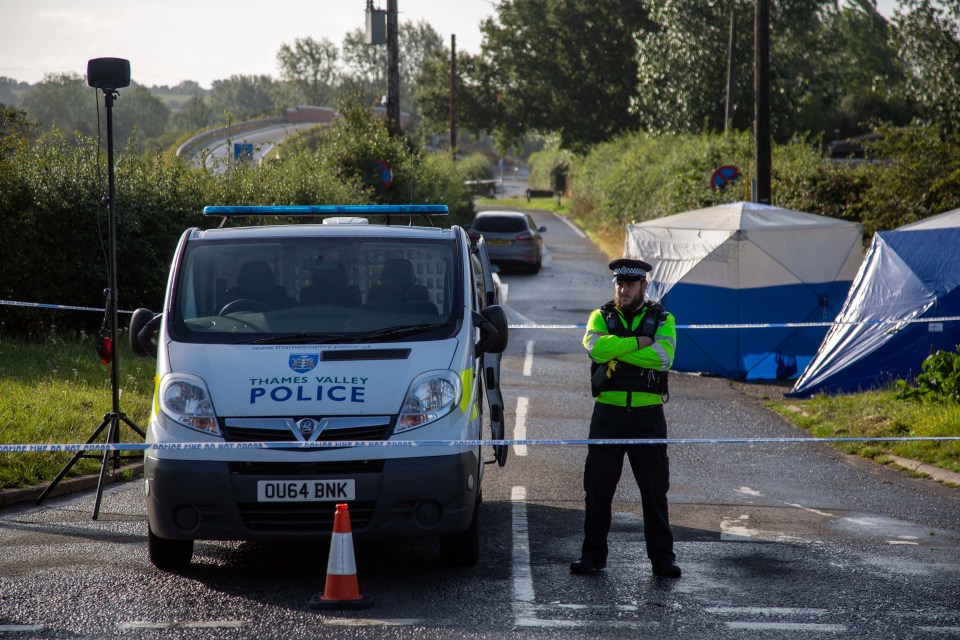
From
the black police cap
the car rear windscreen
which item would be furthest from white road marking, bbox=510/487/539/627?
the car rear windscreen

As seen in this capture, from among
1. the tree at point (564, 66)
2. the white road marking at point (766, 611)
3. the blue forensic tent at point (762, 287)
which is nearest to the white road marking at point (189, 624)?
the white road marking at point (766, 611)

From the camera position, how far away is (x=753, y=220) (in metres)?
16.1

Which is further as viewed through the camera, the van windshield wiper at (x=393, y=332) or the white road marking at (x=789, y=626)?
the van windshield wiper at (x=393, y=332)

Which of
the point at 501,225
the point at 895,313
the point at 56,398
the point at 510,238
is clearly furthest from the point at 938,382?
the point at 501,225

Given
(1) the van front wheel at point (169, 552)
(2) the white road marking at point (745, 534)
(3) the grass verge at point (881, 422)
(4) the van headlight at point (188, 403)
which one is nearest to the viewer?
(4) the van headlight at point (188, 403)

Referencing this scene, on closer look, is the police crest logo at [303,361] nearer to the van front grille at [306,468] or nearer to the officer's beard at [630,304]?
the van front grille at [306,468]

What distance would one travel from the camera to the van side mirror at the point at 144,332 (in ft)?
23.1

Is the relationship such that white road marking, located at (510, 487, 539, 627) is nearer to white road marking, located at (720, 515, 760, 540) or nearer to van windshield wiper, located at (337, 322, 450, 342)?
white road marking, located at (720, 515, 760, 540)

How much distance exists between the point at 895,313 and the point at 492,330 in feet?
25.9

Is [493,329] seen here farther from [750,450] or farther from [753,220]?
[753,220]

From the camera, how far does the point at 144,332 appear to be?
277 inches

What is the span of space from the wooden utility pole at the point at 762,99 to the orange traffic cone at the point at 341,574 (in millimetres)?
16636

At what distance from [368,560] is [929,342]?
8.26m

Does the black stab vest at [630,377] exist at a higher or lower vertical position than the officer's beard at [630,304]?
lower
